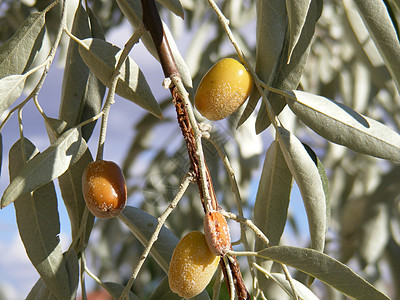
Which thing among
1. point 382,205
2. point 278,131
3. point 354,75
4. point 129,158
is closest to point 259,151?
point 354,75

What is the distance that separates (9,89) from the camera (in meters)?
0.57

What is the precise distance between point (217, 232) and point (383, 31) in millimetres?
253

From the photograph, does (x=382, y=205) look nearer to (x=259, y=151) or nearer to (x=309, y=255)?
(x=259, y=151)

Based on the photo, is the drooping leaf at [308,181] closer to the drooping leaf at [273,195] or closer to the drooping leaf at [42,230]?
the drooping leaf at [273,195]

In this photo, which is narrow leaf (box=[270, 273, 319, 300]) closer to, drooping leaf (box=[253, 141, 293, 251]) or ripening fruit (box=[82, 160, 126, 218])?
drooping leaf (box=[253, 141, 293, 251])

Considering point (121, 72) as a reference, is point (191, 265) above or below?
below

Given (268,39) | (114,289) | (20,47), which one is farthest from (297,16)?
(114,289)

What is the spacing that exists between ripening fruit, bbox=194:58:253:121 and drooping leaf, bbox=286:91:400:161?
0.05 meters

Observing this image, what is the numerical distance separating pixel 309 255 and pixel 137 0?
1.18ft

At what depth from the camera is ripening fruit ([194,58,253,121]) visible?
56 cm

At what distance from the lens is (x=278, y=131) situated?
22.0 inches

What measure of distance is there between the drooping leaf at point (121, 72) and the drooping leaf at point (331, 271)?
8.8 inches

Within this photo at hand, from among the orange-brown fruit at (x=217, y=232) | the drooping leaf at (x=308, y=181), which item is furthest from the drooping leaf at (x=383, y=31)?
the orange-brown fruit at (x=217, y=232)

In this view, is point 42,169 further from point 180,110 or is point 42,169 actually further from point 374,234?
point 374,234
